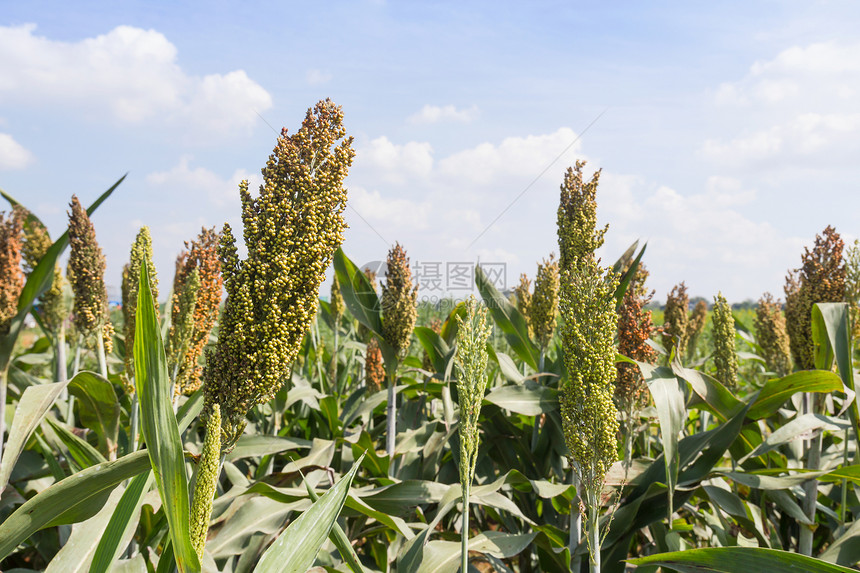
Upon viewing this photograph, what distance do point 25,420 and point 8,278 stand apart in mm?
920

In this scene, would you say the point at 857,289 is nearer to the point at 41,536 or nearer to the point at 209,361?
Answer: the point at 209,361

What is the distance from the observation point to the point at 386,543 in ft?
9.51

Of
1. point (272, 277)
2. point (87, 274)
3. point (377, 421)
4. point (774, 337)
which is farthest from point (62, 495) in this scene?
point (774, 337)

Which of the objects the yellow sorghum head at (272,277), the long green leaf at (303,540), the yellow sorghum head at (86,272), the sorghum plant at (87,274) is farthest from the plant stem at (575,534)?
the yellow sorghum head at (86,272)

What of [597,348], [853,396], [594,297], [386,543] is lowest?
[386,543]

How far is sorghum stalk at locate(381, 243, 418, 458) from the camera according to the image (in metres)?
3.11

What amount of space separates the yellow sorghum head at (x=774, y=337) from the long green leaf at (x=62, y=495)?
16.0 feet

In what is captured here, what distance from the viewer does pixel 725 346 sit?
146 inches

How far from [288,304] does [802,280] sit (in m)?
3.30

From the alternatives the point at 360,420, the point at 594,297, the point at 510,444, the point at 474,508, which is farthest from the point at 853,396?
the point at 360,420

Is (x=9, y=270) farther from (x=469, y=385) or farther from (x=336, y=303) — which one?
(x=336, y=303)

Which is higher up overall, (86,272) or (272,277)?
(86,272)

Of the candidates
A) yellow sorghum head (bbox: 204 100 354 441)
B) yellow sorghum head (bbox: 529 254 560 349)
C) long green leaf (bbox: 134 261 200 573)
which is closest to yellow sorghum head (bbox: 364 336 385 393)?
yellow sorghum head (bbox: 529 254 560 349)

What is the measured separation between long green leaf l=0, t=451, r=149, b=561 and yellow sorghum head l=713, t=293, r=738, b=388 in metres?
3.65
